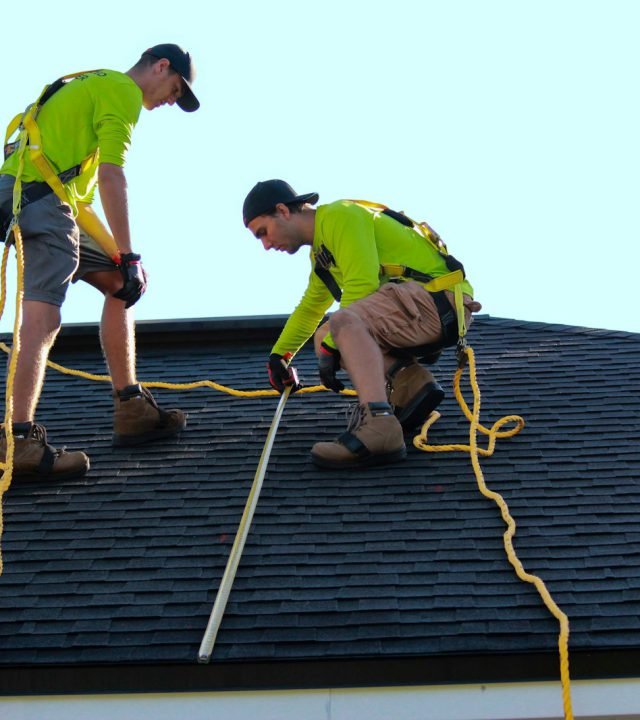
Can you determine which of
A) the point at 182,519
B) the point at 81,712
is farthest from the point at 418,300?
the point at 81,712

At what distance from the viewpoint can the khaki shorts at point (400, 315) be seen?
4.99 metres

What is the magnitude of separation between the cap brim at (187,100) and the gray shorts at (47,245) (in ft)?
2.54

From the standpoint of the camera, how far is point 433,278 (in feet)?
16.9

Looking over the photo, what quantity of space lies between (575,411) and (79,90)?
2.60 metres

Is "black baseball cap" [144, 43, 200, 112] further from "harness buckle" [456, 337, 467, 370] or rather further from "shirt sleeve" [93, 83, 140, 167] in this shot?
"harness buckle" [456, 337, 467, 370]

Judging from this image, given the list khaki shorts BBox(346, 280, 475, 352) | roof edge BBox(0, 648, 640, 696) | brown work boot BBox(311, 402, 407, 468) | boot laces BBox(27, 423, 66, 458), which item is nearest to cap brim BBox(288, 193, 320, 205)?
khaki shorts BBox(346, 280, 475, 352)

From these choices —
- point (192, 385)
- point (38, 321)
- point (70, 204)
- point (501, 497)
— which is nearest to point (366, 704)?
point (501, 497)

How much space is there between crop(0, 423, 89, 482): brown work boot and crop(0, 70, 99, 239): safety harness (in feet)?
2.81

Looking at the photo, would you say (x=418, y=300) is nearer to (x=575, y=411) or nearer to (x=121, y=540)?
(x=575, y=411)

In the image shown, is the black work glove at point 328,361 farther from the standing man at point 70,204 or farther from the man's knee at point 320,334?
the standing man at point 70,204

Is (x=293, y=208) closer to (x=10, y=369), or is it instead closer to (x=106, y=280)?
(x=106, y=280)

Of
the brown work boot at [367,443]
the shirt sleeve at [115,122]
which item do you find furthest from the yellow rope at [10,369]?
the brown work boot at [367,443]

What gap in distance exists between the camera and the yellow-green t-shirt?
16.3ft

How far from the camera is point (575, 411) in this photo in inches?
212
